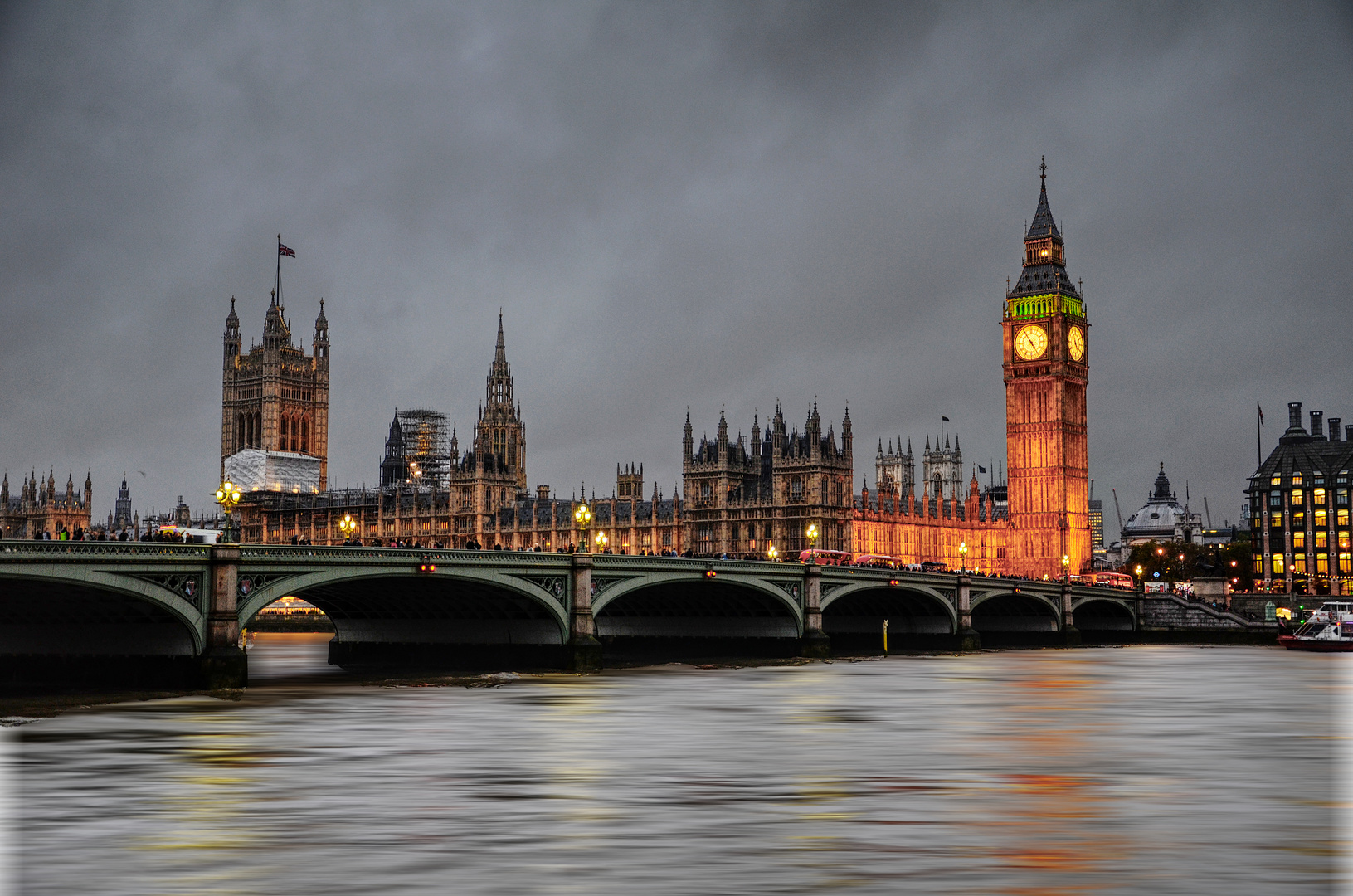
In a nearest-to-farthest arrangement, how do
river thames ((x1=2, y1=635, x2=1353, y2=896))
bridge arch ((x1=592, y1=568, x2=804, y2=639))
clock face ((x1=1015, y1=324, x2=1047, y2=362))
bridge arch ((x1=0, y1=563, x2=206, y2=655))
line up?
river thames ((x1=2, y1=635, x2=1353, y2=896)) < bridge arch ((x1=0, y1=563, x2=206, y2=655)) < bridge arch ((x1=592, y1=568, x2=804, y2=639)) < clock face ((x1=1015, y1=324, x2=1047, y2=362))

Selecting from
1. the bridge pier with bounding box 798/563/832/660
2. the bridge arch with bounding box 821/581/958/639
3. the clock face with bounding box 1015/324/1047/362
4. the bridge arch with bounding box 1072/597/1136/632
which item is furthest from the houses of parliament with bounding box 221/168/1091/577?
the bridge pier with bounding box 798/563/832/660

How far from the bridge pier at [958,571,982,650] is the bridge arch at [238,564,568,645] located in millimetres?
35639

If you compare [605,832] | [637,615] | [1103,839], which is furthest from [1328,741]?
[637,615]

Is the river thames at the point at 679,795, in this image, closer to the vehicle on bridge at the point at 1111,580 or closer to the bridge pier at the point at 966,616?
the bridge pier at the point at 966,616

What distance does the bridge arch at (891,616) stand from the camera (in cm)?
9425

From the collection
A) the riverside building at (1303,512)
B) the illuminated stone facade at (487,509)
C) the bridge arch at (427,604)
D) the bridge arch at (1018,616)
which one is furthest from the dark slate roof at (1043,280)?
the bridge arch at (427,604)

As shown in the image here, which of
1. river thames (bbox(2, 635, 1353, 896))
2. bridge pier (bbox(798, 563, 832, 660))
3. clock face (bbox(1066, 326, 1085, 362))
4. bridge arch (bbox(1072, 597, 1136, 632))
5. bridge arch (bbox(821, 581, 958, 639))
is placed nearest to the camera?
river thames (bbox(2, 635, 1353, 896))

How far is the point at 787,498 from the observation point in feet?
466

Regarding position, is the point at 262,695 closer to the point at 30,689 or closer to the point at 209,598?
the point at 209,598

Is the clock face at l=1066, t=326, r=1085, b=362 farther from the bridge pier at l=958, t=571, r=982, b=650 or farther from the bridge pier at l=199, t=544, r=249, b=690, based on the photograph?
the bridge pier at l=199, t=544, r=249, b=690

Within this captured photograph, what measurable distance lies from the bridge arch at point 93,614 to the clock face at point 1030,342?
129m

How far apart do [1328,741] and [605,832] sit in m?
21.6

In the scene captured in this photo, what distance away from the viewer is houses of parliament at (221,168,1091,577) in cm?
14288

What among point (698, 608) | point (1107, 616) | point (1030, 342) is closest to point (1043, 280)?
point (1030, 342)
